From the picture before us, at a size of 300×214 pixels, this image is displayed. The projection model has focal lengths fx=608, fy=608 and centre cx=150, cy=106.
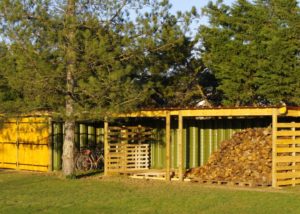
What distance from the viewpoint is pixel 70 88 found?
17.5 metres

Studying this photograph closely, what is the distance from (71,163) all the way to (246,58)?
966 cm

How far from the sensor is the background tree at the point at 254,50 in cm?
2370

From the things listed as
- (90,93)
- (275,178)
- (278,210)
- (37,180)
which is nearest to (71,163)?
(37,180)

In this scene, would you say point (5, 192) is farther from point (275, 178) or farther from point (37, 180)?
point (275, 178)

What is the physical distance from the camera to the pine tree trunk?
1628cm

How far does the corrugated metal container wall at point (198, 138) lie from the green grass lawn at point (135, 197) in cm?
358

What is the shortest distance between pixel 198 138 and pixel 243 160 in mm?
3637

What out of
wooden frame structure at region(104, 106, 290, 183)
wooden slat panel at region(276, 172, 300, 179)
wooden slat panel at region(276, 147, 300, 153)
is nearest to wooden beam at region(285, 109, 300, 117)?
wooden frame structure at region(104, 106, 290, 183)

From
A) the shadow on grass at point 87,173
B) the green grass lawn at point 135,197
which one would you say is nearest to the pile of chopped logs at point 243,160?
the green grass lawn at point 135,197

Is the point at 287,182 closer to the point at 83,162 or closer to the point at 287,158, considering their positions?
the point at 287,158

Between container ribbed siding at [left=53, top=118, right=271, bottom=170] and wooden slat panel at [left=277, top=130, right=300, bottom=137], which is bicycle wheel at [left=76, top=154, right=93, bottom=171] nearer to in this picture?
container ribbed siding at [left=53, top=118, right=271, bottom=170]

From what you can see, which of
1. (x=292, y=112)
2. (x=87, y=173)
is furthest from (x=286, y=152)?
(x=87, y=173)

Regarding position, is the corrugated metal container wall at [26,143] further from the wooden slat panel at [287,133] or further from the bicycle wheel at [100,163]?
the wooden slat panel at [287,133]

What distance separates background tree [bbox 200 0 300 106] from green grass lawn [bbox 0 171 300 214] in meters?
8.78
